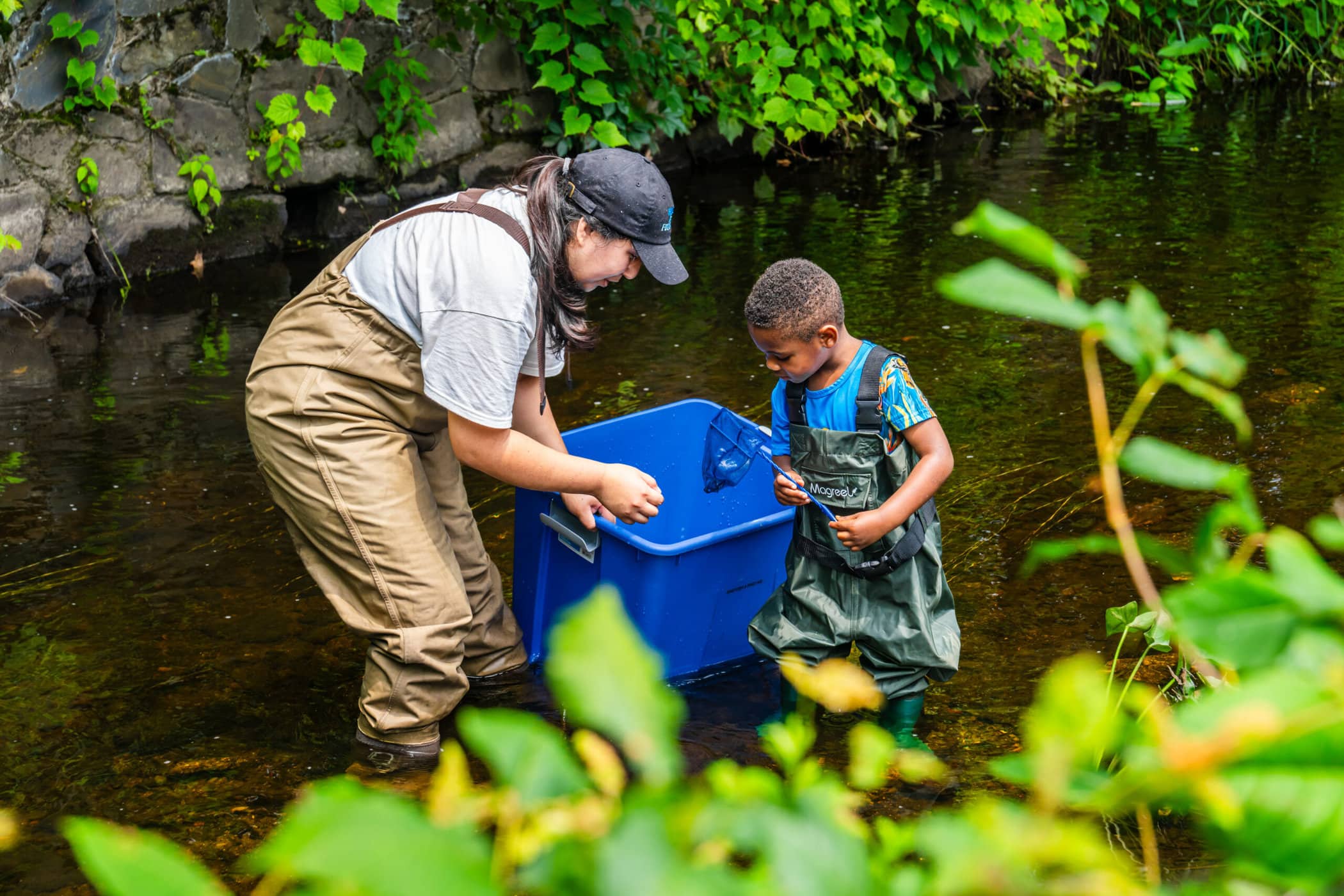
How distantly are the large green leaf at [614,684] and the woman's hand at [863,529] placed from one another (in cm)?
188

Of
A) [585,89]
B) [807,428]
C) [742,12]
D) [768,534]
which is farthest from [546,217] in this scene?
[742,12]

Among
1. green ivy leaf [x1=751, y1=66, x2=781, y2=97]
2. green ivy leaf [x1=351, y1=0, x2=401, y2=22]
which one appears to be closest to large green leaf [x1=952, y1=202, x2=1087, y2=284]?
green ivy leaf [x1=351, y1=0, x2=401, y2=22]

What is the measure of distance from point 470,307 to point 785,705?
3.70 ft

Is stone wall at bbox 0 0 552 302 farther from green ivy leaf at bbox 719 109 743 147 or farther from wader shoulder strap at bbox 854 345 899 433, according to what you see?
wader shoulder strap at bbox 854 345 899 433

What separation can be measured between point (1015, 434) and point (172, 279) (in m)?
3.99

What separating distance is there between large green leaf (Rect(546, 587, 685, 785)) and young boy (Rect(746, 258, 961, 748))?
188 centimetres

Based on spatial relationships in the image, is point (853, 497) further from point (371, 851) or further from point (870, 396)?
point (371, 851)

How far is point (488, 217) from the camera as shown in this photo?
2.25 metres

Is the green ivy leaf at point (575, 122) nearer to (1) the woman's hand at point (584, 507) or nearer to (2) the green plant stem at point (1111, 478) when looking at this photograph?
(1) the woman's hand at point (584, 507)

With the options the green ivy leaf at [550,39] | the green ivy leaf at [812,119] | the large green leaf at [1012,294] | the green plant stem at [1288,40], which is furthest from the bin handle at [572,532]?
the green plant stem at [1288,40]

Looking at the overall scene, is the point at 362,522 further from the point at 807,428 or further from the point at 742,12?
the point at 742,12

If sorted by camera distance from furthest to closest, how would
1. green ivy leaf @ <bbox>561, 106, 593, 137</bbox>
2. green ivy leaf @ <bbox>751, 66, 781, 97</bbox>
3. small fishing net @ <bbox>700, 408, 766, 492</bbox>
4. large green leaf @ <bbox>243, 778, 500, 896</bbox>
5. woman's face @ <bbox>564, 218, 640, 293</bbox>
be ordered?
green ivy leaf @ <bbox>751, 66, 781, 97</bbox> → green ivy leaf @ <bbox>561, 106, 593, 137</bbox> → small fishing net @ <bbox>700, 408, 766, 492</bbox> → woman's face @ <bbox>564, 218, 640, 293</bbox> → large green leaf @ <bbox>243, 778, 500, 896</bbox>

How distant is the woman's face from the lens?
2.28 metres

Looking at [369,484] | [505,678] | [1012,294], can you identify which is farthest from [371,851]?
[505,678]
